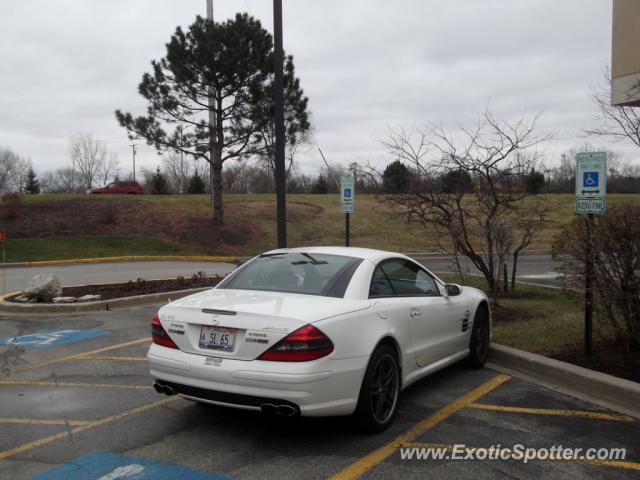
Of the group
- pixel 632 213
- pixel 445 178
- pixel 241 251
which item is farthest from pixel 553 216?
pixel 632 213

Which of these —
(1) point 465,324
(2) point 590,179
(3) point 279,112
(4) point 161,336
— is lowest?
(1) point 465,324

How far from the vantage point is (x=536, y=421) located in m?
4.91

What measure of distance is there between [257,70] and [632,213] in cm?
2002

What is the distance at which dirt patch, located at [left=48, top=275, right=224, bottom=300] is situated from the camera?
1159 centimetres

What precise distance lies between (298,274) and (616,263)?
342cm

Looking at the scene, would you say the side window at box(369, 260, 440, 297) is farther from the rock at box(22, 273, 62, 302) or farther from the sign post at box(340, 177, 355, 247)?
the rock at box(22, 273, 62, 302)

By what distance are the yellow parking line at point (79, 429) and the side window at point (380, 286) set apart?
216cm

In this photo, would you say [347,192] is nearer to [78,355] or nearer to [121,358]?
[121,358]

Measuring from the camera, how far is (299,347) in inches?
157

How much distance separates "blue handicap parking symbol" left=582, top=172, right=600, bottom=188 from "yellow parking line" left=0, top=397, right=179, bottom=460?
16.3 ft

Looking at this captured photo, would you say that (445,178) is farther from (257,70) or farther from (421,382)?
(257,70)

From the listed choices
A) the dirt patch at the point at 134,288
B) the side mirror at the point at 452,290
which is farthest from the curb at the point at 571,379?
the dirt patch at the point at 134,288

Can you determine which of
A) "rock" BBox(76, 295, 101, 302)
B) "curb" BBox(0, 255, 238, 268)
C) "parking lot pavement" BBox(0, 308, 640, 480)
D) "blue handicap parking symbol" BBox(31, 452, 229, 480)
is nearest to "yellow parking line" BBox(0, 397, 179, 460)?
A: "parking lot pavement" BBox(0, 308, 640, 480)

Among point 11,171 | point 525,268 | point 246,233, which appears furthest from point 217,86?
point 11,171
